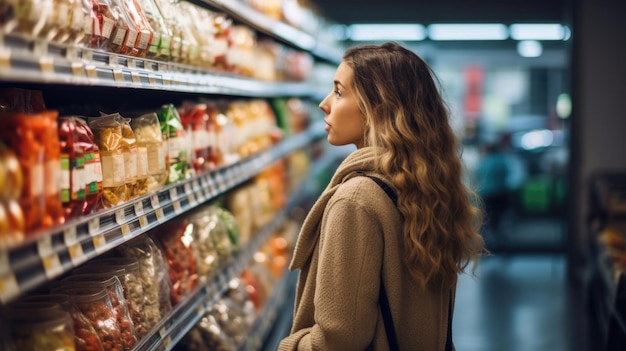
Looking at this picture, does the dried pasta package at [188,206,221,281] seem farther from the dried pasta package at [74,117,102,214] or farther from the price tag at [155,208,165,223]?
the dried pasta package at [74,117,102,214]

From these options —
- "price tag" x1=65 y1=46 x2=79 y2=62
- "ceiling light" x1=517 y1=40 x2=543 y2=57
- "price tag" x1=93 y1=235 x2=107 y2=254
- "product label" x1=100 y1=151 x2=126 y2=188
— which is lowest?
"price tag" x1=93 y1=235 x2=107 y2=254

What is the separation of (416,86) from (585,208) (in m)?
5.59

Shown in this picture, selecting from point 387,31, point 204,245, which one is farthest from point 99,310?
point 387,31

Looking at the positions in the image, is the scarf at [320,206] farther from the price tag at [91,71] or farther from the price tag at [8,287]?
the price tag at [8,287]

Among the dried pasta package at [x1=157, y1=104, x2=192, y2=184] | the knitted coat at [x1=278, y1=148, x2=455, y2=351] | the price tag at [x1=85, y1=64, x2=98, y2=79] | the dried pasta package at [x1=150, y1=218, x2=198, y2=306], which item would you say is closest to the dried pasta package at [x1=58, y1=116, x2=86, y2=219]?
the price tag at [x1=85, y1=64, x2=98, y2=79]

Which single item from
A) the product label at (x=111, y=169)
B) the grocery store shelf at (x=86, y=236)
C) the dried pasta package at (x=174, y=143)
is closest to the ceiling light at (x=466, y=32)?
the grocery store shelf at (x=86, y=236)

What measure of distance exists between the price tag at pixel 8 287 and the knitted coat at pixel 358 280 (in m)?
0.82

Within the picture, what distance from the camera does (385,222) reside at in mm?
2016

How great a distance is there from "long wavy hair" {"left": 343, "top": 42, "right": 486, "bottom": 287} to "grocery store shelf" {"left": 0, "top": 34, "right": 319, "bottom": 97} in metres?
0.62

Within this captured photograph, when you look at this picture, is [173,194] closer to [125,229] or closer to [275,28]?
[125,229]

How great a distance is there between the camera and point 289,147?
18.2 ft

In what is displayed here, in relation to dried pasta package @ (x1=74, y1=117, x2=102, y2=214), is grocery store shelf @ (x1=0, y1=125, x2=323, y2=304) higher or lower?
lower

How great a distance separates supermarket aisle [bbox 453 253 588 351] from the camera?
5.39 m

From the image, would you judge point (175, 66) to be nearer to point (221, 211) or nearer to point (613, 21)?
point (221, 211)
